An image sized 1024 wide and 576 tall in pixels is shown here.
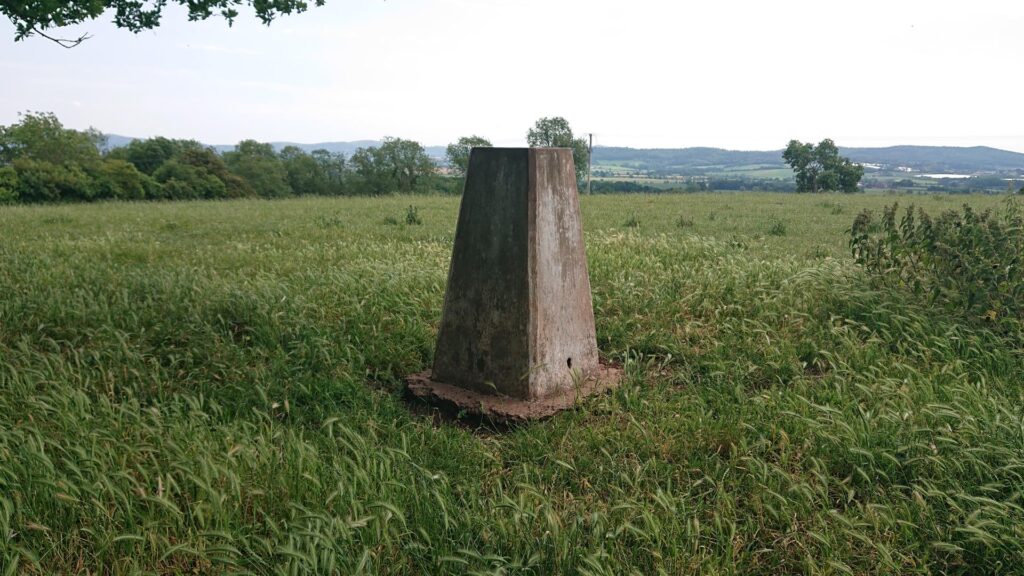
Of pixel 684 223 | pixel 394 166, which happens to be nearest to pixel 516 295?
pixel 684 223

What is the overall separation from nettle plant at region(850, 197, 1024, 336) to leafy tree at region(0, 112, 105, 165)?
57.9 meters

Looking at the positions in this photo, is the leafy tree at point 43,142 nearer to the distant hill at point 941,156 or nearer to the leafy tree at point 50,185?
the leafy tree at point 50,185

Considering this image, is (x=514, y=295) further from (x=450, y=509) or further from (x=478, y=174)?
→ (x=450, y=509)

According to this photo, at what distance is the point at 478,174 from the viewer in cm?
486

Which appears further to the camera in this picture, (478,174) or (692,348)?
(692,348)

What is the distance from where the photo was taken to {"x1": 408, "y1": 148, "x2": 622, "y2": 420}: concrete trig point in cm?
466

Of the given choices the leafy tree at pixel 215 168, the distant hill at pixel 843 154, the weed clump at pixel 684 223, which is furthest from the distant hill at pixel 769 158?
the weed clump at pixel 684 223

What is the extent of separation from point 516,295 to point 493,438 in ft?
3.10

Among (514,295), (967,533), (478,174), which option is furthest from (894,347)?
(478,174)

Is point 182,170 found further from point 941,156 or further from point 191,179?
point 941,156

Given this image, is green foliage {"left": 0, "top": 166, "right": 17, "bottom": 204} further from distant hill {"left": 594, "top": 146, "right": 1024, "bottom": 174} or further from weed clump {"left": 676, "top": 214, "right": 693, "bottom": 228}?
distant hill {"left": 594, "top": 146, "right": 1024, "bottom": 174}

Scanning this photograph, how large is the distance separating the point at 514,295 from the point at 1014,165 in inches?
2329

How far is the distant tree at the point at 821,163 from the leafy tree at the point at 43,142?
52986mm

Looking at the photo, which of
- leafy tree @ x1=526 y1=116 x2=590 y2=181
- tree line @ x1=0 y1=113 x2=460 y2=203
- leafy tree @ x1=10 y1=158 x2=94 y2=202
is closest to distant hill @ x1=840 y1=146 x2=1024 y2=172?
leafy tree @ x1=526 y1=116 x2=590 y2=181
